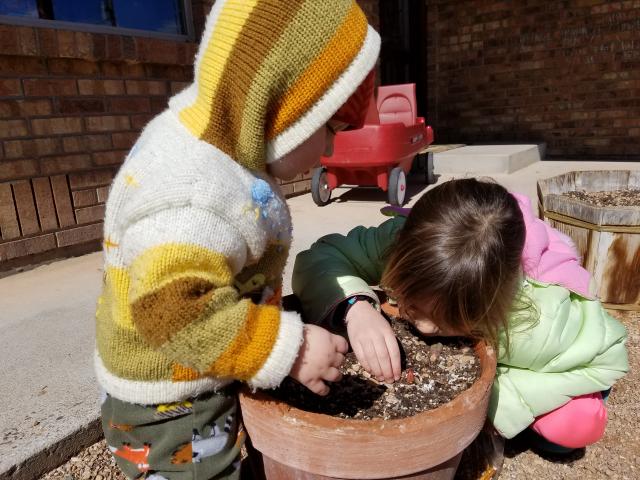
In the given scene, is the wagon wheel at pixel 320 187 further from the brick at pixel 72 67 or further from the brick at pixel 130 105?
the brick at pixel 72 67

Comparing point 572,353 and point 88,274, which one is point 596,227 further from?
point 88,274

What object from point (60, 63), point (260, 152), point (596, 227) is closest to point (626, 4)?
point (596, 227)

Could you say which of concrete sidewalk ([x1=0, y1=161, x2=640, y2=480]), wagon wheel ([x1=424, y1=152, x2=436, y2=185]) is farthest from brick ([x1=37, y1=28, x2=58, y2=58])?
wagon wheel ([x1=424, y1=152, x2=436, y2=185])

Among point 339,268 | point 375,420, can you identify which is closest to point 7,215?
point 339,268

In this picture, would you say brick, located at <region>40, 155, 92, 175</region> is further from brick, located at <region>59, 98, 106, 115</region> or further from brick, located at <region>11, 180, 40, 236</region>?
brick, located at <region>59, 98, 106, 115</region>

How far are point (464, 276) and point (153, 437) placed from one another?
755mm

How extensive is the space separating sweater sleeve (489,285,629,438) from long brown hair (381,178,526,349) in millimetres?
131

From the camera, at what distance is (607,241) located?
227 centimetres

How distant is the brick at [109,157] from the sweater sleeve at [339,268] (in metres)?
2.00

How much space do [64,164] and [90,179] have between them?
0.56ft

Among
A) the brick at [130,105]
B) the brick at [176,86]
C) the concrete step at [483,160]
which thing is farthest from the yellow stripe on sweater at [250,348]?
the concrete step at [483,160]

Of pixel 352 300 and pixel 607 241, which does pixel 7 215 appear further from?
pixel 607 241

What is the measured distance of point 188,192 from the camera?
88cm

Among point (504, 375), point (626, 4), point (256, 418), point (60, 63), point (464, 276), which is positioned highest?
point (626, 4)
